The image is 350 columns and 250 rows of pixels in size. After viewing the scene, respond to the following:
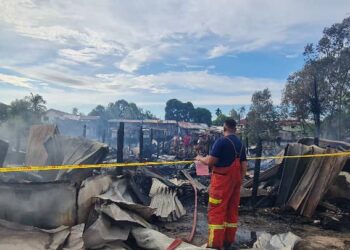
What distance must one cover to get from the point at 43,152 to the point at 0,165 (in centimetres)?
209

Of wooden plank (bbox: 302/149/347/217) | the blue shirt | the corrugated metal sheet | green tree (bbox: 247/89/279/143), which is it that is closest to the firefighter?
the blue shirt

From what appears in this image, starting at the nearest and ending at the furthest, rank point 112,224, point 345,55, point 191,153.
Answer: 1. point 112,224
2. point 191,153
3. point 345,55

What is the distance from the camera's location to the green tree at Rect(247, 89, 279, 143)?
27.7m

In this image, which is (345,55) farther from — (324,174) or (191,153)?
(324,174)

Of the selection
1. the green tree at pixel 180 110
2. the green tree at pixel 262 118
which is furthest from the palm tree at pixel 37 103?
the green tree at pixel 180 110

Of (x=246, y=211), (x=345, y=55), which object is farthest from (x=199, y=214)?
(x=345, y=55)

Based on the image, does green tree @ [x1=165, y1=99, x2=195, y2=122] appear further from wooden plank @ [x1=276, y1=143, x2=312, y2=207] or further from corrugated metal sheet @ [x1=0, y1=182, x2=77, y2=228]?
corrugated metal sheet @ [x1=0, y1=182, x2=77, y2=228]

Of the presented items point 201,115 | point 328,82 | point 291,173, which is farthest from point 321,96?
point 201,115

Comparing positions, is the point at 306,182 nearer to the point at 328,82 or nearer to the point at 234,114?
the point at 328,82

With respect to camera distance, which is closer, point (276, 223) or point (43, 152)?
point (276, 223)

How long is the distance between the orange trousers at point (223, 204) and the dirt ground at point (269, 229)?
0.54 metres

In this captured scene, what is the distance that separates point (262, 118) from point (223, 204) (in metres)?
24.2

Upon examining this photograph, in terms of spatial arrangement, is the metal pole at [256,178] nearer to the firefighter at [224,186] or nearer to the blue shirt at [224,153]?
the firefighter at [224,186]

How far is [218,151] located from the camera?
15.7 feet
